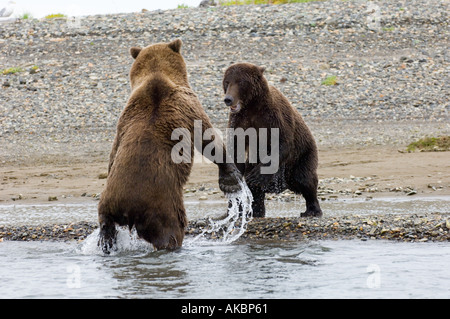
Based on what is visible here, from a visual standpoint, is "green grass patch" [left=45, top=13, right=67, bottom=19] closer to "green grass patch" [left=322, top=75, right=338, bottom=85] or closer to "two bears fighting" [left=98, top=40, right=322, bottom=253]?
"green grass patch" [left=322, top=75, right=338, bottom=85]

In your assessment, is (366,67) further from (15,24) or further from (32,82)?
(15,24)

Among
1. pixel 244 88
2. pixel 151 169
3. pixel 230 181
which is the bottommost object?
pixel 230 181

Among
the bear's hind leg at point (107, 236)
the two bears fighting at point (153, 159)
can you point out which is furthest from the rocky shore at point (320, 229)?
the bear's hind leg at point (107, 236)

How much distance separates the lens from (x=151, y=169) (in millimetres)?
5422

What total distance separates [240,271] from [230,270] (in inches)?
3.4

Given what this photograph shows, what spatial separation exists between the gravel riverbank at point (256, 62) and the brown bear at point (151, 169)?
322 inches

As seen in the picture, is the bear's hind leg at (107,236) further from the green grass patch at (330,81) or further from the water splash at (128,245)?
the green grass patch at (330,81)

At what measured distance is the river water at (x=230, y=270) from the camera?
17.4ft

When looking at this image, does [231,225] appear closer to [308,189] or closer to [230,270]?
[308,189]

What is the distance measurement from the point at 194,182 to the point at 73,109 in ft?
18.7

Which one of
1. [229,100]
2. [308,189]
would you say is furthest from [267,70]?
[229,100]

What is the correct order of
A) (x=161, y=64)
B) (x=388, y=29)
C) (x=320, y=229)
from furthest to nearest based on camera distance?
(x=388, y=29) < (x=320, y=229) < (x=161, y=64)
